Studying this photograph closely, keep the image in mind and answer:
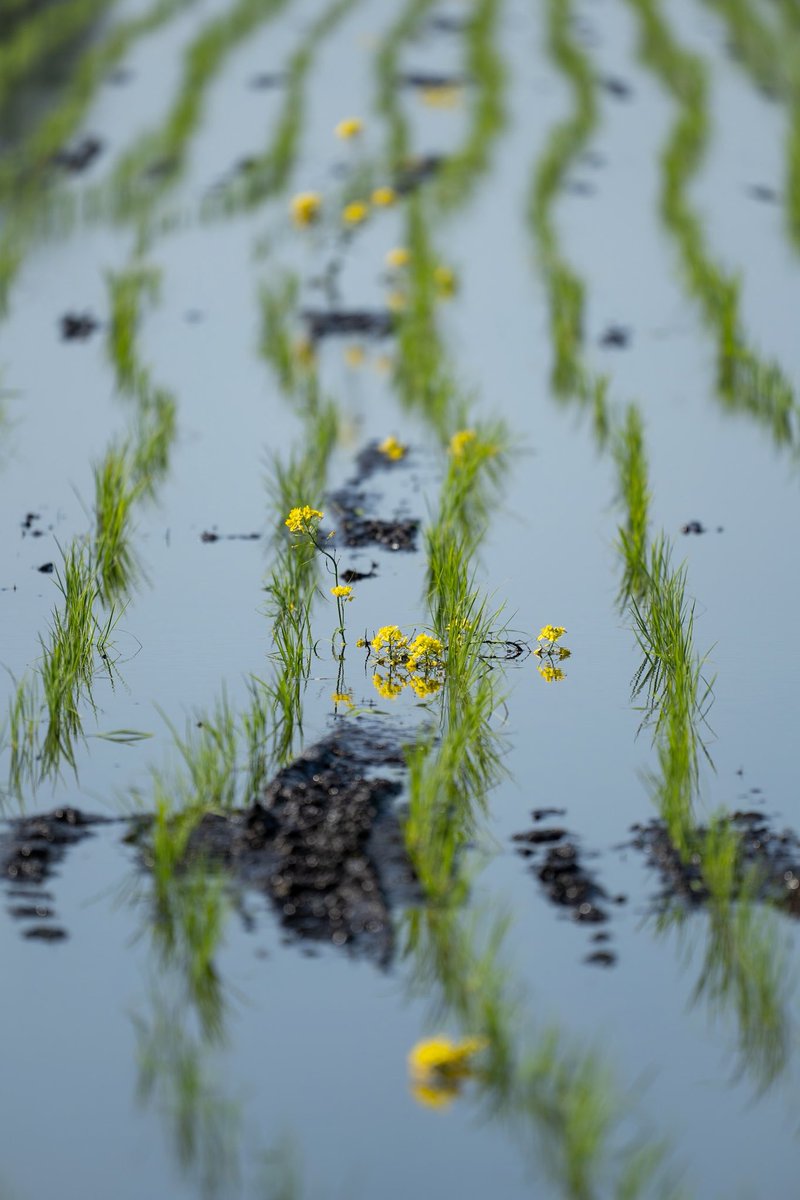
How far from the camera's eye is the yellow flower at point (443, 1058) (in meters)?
1.86

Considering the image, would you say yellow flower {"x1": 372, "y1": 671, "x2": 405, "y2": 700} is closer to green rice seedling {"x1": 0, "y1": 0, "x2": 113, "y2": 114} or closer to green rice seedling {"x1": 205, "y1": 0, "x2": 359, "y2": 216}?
green rice seedling {"x1": 205, "y1": 0, "x2": 359, "y2": 216}

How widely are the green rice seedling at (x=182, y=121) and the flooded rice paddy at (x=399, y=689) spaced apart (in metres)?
0.09

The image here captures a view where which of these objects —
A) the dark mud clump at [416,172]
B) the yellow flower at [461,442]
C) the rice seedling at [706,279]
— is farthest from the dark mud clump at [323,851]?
the dark mud clump at [416,172]

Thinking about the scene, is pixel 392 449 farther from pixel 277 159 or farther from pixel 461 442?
pixel 277 159

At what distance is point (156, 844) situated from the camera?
232 centimetres

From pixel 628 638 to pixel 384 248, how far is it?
406cm

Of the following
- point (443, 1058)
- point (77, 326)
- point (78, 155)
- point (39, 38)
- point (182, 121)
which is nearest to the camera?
point (443, 1058)

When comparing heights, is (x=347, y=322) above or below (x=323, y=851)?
above

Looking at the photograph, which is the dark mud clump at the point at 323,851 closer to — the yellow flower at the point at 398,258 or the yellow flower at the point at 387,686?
the yellow flower at the point at 387,686

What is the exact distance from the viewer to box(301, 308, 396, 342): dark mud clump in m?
5.95

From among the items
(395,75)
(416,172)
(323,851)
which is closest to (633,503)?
(323,851)

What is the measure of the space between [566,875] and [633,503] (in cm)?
165

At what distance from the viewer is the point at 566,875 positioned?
2.39 m

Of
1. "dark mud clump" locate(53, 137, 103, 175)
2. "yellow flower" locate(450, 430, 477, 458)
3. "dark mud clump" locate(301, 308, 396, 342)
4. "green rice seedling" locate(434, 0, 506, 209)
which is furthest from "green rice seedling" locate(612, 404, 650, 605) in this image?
"dark mud clump" locate(53, 137, 103, 175)
